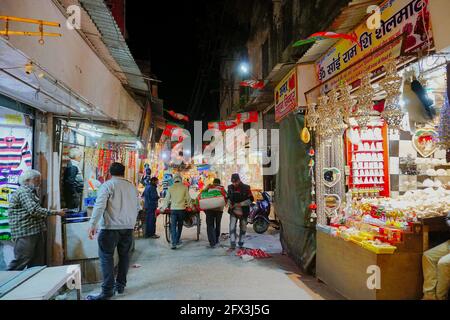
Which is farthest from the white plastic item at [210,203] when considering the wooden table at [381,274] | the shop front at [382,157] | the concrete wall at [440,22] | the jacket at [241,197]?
the concrete wall at [440,22]

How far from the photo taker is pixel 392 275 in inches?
173

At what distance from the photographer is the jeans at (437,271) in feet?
12.9

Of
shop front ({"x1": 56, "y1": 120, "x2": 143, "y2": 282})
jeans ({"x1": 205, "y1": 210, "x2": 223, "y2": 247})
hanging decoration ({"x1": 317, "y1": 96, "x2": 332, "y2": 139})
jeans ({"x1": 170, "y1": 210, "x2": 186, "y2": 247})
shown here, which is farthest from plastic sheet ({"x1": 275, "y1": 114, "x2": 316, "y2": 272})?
shop front ({"x1": 56, "y1": 120, "x2": 143, "y2": 282})

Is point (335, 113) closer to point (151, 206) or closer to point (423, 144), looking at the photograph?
point (423, 144)

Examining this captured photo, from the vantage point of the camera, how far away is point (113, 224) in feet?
17.0

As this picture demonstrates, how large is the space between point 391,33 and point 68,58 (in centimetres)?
489

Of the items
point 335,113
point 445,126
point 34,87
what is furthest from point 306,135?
point 34,87

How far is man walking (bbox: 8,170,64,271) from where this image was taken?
521cm

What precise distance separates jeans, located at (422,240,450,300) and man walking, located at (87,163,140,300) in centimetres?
464

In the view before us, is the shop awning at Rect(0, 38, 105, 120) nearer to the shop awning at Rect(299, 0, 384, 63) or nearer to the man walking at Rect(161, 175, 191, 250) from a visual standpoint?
the man walking at Rect(161, 175, 191, 250)

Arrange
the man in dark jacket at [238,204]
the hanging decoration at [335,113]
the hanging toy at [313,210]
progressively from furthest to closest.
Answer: the man in dark jacket at [238,204] < the hanging toy at [313,210] < the hanging decoration at [335,113]

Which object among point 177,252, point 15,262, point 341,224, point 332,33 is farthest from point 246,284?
point 332,33

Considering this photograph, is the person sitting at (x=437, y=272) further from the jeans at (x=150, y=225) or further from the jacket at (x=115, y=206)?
the jeans at (x=150, y=225)

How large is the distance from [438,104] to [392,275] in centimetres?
358
